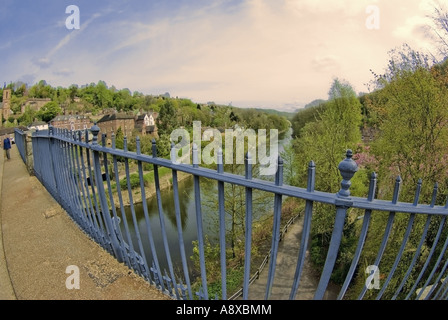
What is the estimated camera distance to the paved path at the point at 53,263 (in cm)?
254

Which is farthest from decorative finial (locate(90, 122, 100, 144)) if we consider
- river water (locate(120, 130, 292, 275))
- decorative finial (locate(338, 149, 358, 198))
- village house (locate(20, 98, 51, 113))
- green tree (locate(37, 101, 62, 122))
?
village house (locate(20, 98, 51, 113))

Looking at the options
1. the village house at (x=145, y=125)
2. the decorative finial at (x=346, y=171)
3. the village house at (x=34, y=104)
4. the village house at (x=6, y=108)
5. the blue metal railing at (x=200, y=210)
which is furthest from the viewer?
the village house at (x=34, y=104)

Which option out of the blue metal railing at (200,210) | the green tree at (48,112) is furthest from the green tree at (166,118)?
the blue metal railing at (200,210)

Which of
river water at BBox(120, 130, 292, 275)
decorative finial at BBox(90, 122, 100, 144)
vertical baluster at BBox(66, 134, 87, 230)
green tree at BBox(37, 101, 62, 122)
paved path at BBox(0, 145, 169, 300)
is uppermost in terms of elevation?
green tree at BBox(37, 101, 62, 122)

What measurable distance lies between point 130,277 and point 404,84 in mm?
9403

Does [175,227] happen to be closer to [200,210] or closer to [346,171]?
[200,210]

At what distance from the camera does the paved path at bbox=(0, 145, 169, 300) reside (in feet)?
8.32

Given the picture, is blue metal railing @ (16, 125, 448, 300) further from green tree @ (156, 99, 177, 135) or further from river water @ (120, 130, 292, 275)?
green tree @ (156, 99, 177, 135)

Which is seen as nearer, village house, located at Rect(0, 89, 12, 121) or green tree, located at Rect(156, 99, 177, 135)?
green tree, located at Rect(156, 99, 177, 135)

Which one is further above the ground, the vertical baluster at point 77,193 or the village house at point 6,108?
the village house at point 6,108

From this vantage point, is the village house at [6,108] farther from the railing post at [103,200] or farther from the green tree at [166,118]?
the railing post at [103,200]

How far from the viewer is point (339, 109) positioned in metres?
19.0
